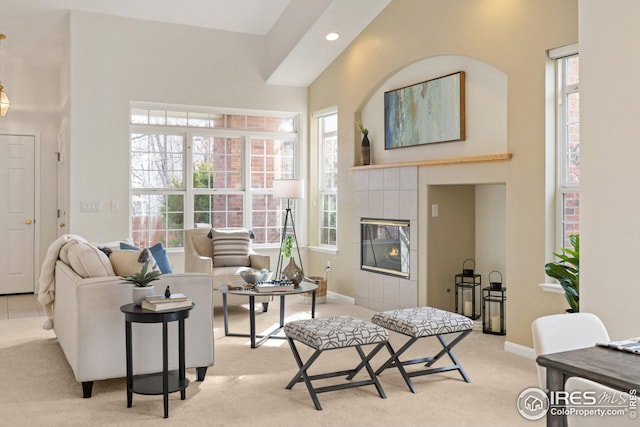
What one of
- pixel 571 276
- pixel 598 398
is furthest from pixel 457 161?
pixel 598 398

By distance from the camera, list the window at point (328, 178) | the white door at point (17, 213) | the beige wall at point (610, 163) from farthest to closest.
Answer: the white door at point (17, 213) → the window at point (328, 178) → the beige wall at point (610, 163)

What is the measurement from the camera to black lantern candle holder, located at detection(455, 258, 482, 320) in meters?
5.45

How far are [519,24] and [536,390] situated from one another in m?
2.75

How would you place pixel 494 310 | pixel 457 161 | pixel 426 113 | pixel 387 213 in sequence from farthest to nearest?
pixel 387 213, pixel 426 113, pixel 494 310, pixel 457 161

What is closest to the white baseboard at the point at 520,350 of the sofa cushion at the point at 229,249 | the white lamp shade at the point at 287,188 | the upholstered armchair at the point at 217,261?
the upholstered armchair at the point at 217,261

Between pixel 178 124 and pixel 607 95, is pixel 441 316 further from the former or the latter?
pixel 178 124

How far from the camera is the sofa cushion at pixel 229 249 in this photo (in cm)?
619

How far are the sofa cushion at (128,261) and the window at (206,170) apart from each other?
3.03 meters

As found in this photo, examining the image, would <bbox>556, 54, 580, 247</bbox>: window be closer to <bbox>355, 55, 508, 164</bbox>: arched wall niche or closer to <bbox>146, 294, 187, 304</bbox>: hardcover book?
<bbox>355, 55, 508, 164</bbox>: arched wall niche

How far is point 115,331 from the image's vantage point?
342cm

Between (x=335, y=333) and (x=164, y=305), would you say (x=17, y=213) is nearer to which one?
(x=164, y=305)

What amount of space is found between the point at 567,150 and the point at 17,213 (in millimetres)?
6538

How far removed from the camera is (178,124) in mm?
6973

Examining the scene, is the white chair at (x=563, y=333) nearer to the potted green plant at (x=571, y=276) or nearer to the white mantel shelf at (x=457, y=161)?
the potted green plant at (x=571, y=276)
